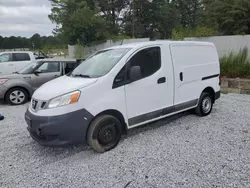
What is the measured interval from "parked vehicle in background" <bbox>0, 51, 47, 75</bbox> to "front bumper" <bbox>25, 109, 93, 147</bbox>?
25.6ft

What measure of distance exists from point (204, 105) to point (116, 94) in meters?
2.57

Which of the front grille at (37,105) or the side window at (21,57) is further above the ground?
the side window at (21,57)

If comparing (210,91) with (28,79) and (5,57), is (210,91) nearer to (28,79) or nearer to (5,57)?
(28,79)

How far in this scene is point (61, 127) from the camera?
297cm

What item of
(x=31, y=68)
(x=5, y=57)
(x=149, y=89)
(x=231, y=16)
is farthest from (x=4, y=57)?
(x=231, y=16)

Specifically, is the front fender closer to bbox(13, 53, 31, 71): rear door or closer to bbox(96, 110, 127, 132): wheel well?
bbox(13, 53, 31, 71): rear door

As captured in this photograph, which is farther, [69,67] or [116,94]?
[69,67]

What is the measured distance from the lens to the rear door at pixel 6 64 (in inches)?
384

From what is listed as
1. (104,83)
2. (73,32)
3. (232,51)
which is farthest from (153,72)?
(73,32)

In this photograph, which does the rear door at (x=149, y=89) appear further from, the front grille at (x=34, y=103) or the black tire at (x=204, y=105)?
the front grille at (x=34, y=103)

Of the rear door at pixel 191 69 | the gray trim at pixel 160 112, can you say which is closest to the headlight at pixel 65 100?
the gray trim at pixel 160 112

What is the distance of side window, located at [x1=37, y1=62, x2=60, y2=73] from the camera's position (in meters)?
6.93

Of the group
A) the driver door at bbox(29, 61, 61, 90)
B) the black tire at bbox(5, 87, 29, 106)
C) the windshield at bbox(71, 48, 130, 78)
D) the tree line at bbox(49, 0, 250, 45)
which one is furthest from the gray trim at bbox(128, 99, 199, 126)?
the tree line at bbox(49, 0, 250, 45)

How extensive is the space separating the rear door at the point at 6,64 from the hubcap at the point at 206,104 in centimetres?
868
